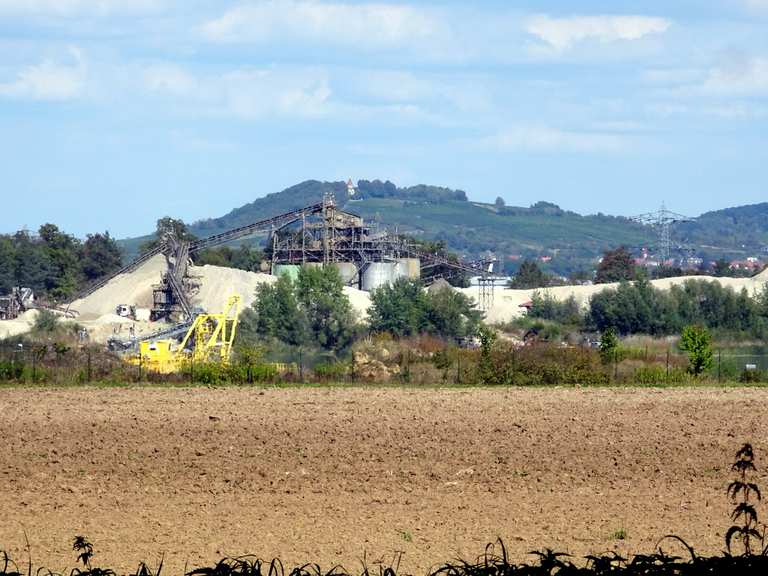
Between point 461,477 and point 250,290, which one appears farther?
point 250,290

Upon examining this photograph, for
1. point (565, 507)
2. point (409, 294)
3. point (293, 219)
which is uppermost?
point (293, 219)

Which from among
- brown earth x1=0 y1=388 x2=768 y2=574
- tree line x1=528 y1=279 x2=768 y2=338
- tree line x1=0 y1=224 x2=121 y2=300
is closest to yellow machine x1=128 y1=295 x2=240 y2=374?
brown earth x1=0 y1=388 x2=768 y2=574

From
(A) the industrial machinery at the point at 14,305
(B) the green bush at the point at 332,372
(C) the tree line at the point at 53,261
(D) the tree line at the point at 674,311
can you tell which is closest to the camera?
(B) the green bush at the point at 332,372

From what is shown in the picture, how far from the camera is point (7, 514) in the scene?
1914 centimetres

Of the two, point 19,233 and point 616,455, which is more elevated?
point 19,233

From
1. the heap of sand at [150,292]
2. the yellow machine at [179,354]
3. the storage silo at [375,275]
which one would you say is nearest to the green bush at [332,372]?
the yellow machine at [179,354]

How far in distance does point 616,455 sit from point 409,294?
53660 millimetres

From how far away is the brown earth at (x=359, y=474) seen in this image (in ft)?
55.7

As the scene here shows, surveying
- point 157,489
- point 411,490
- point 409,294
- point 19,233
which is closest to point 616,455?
point 411,490

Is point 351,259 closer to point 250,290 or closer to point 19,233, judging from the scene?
point 250,290

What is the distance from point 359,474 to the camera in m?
22.9

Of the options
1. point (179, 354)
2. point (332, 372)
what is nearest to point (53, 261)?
point (179, 354)

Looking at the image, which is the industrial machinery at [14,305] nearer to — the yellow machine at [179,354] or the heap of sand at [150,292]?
the heap of sand at [150,292]

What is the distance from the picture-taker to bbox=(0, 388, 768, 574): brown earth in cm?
1697
